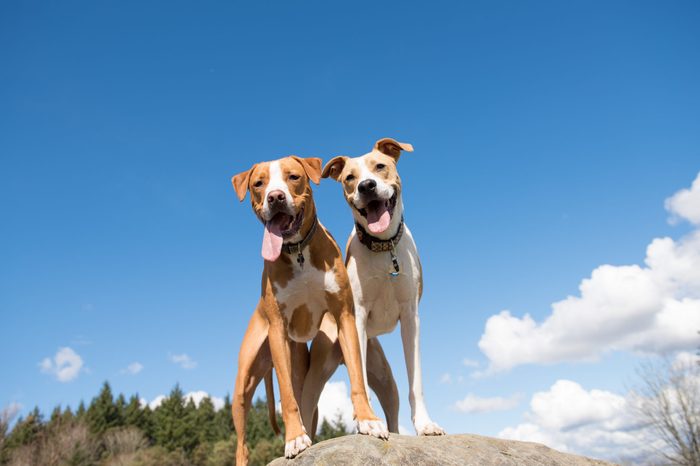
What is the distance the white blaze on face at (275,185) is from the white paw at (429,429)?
2.67 meters

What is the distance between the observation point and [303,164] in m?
5.27

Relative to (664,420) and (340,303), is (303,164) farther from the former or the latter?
(664,420)

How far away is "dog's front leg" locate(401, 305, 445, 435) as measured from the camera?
5.06m

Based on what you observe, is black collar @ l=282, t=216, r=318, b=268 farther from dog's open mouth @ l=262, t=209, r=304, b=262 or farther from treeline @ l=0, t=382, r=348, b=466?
treeline @ l=0, t=382, r=348, b=466

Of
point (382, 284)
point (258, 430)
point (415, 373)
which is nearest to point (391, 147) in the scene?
point (382, 284)

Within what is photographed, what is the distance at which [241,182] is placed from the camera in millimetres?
5336

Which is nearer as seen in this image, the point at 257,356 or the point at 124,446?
the point at 257,356

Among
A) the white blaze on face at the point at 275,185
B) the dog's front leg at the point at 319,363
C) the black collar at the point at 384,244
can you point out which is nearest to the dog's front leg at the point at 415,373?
the black collar at the point at 384,244

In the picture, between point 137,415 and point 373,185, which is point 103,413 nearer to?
point 137,415

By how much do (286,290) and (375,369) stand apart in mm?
1990

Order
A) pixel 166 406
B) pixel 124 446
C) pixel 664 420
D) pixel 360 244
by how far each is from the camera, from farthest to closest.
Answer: pixel 166 406 < pixel 124 446 < pixel 664 420 < pixel 360 244

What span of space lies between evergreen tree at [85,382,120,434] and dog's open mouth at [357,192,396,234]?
66463 mm

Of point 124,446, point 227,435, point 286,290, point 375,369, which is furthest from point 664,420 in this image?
point 124,446

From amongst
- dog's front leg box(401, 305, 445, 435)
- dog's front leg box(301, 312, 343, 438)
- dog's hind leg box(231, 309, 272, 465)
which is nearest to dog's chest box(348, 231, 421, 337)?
dog's front leg box(401, 305, 445, 435)
